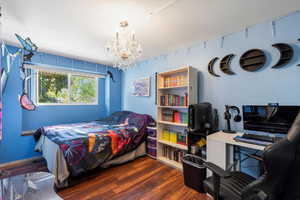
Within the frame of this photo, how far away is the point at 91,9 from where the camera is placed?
1601 millimetres

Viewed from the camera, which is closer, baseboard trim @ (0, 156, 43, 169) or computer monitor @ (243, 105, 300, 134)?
computer monitor @ (243, 105, 300, 134)

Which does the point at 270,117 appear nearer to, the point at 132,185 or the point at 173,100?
the point at 173,100

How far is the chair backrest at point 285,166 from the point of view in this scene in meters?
0.71

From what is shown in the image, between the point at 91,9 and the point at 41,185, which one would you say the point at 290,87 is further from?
the point at 41,185

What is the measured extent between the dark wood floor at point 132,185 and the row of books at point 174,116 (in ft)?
2.96

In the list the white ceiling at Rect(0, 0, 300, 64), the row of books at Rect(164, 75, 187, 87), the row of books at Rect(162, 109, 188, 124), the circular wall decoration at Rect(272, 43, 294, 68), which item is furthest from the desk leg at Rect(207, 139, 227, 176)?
the white ceiling at Rect(0, 0, 300, 64)

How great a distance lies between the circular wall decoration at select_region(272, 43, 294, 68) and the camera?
1677 millimetres

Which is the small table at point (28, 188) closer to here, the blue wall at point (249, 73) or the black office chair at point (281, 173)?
the black office chair at point (281, 173)

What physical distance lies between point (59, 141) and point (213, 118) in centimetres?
250

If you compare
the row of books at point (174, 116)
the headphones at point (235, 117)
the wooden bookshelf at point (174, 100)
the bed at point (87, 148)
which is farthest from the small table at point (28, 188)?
the headphones at point (235, 117)

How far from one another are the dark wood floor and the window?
4.87ft

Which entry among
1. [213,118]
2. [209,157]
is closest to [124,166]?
[209,157]

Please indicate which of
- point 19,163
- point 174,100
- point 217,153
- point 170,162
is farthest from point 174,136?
point 19,163

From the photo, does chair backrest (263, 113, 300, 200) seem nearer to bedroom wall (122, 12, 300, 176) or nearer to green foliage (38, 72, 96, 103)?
bedroom wall (122, 12, 300, 176)
